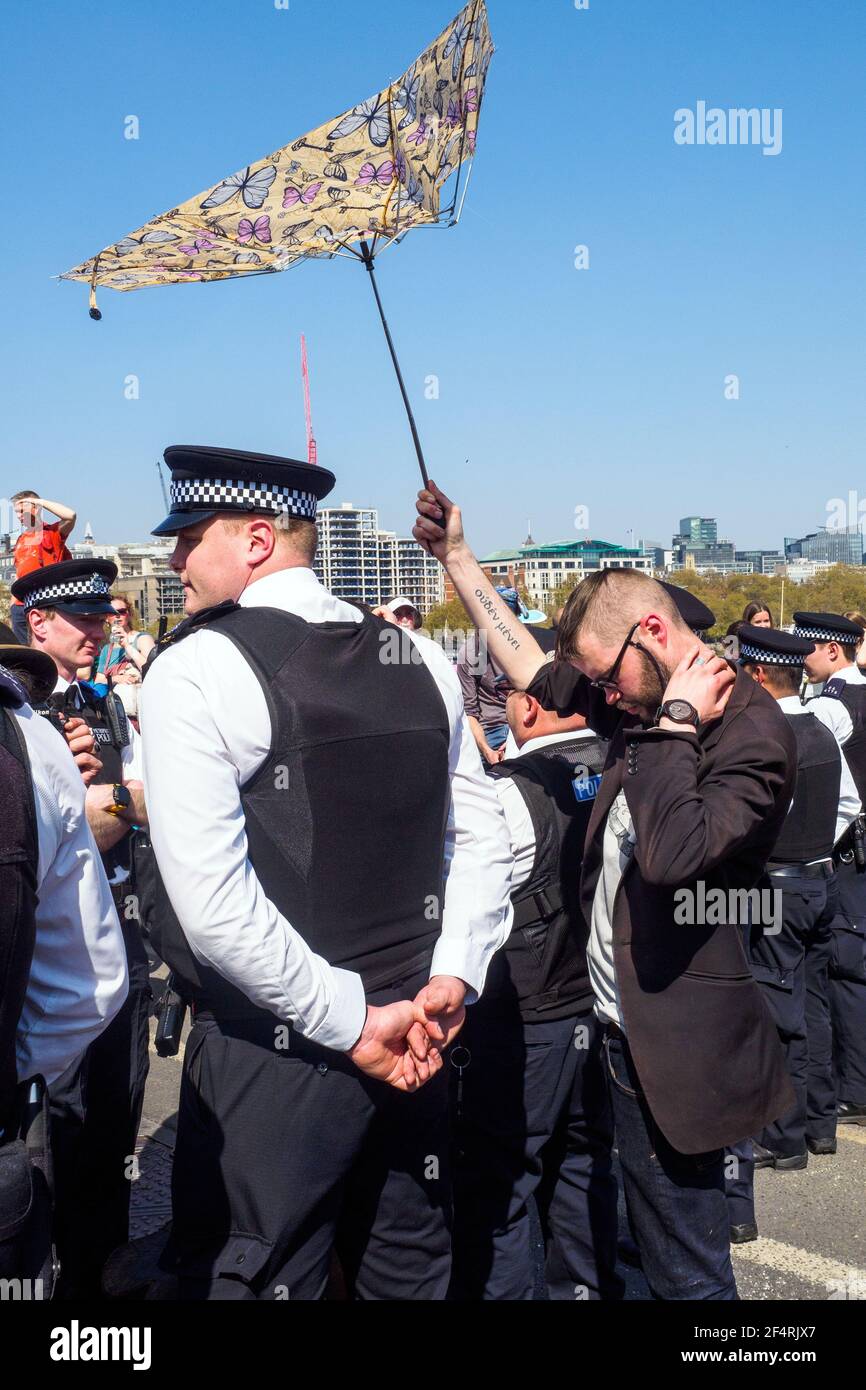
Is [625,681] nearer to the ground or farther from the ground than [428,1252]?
farther from the ground

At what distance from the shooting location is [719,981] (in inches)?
105

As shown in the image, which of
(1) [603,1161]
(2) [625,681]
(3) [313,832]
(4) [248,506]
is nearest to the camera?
(3) [313,832]

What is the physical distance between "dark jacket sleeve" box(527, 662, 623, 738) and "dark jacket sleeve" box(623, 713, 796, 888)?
61 cm

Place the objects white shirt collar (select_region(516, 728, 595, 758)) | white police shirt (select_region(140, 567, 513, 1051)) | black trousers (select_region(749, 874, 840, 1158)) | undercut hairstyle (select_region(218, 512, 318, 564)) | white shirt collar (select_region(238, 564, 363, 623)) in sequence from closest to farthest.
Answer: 1. white police shirt (select_region(140, 567, 513, 1051))
2. white shirt collar (select_region(238, 564, 363, 623))
3. undercut hairstyle (select_region(218, 512, 318, 564))
4. white shirt collar (select_region(516, 728, 595, 758))
5. black trousers (select_region(749, 874, 840, 1158))

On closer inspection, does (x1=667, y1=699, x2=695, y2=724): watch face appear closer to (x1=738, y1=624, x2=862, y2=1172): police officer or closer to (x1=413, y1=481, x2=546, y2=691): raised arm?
(x1=413, y1=481, x2=546, y2=691): raised arm

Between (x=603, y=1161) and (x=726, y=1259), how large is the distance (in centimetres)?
76

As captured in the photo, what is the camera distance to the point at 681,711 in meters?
2.64

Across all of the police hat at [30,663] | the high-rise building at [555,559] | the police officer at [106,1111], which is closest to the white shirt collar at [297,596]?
the police hat at [30,663]

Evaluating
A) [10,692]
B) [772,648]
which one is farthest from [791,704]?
[10,692]

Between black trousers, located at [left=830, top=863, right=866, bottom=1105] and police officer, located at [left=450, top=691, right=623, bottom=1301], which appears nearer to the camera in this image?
police officer, located at [left=450, top=691, right=623, bottom=1301]

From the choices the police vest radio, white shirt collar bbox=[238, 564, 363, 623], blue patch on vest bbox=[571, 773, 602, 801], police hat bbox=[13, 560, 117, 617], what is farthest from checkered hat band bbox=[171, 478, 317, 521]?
police hat bbox=[13, 560, 117, 617]

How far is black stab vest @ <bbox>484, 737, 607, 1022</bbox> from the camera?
3.18 meters
